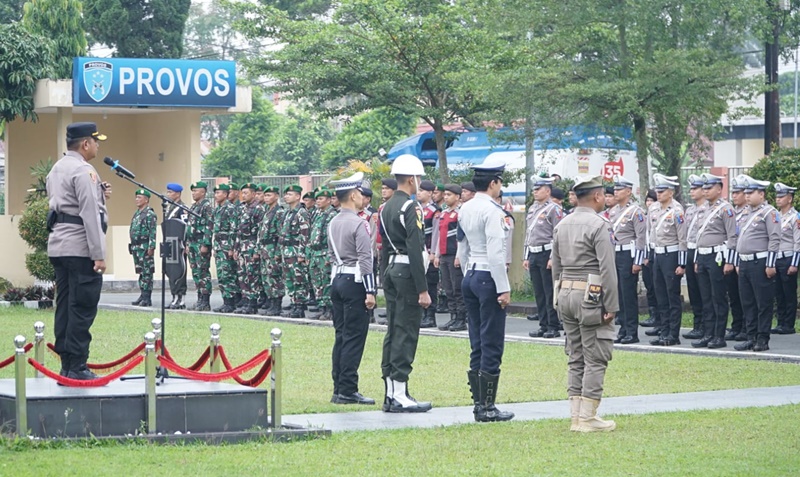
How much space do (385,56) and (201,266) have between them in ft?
19.3

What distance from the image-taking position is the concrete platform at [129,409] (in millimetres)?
9172

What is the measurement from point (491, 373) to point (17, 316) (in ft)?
41.2

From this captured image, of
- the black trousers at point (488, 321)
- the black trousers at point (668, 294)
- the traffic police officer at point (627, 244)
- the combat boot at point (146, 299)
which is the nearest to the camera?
the black trousers at point (488, 321)

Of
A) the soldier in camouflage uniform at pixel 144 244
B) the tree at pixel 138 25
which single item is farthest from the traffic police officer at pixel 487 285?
the tree at pixel 138 25

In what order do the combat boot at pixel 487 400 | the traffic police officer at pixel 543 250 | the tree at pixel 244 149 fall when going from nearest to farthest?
1. the combat boot at pixel 487 400
2. the traffic police officer at pixel 543 250
3. the tree at pixel 244 149

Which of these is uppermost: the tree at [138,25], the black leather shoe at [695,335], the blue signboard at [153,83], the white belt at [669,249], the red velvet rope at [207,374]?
the tree at [138,25]

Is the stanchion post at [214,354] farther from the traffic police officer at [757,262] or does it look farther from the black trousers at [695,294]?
the black trousers at [695,294]

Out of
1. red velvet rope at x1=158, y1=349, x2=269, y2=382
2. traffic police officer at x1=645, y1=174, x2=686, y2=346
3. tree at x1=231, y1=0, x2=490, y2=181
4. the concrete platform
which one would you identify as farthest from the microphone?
tree at x1=231, y1=0, x2=490, y2=181

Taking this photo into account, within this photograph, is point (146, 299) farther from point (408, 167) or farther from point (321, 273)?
point (408, 167)

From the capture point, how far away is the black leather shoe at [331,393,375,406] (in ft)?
39.2

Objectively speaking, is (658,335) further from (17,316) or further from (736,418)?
(17,316)

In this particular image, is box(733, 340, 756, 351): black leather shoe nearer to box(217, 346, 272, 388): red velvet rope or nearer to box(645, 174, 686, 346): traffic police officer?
box(645, 174, 686, 346): traffic police officer

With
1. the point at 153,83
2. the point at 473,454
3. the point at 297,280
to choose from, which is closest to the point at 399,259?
the point at 473,454

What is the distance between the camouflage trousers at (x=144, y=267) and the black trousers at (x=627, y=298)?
32.1 ft
